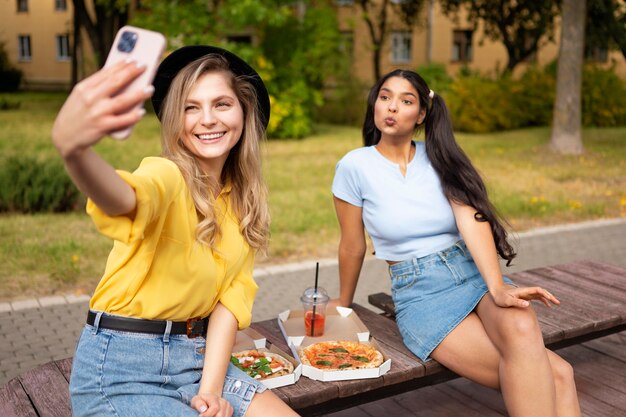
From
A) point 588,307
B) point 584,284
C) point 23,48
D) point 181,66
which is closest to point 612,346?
point 584,284

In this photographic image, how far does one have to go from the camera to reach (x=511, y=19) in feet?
94.2

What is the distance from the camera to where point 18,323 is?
551 centimetres

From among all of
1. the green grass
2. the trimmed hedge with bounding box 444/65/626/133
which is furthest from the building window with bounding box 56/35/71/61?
the trimmed hedge with bounding box 444/65/626/133

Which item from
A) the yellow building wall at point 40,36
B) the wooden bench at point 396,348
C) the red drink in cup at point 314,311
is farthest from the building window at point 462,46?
the red drink in cup at point 314,311

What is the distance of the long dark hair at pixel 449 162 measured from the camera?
11.7 feet

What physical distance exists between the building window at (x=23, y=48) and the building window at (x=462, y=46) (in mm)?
27564

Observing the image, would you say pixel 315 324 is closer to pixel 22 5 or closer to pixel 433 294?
pixel 433 294

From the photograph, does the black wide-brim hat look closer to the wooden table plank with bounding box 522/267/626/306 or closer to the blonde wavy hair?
the blonde wavy hair

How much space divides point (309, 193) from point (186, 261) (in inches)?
346

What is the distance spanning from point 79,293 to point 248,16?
36.8ft

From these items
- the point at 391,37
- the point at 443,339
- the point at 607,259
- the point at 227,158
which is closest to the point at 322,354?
the point at 443,339

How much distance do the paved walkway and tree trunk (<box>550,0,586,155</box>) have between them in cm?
631

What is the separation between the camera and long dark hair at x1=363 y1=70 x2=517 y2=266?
141 inches

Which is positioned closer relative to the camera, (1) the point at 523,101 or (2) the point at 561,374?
(2) the point at 561,374
